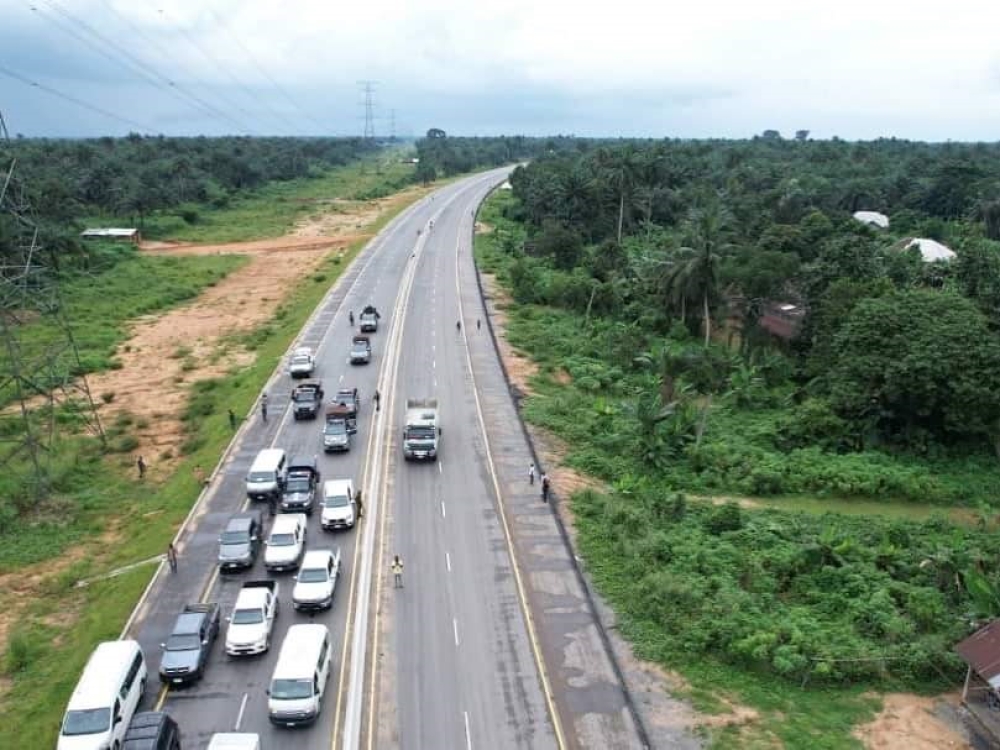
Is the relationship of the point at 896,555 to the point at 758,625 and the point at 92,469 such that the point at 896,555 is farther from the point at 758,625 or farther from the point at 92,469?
the point at 92,469

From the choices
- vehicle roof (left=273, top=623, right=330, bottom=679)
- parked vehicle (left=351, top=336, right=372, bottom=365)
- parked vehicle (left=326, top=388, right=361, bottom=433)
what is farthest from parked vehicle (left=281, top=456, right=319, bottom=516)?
parked vehicle (left=351, top=336, right=372, bottom=365)

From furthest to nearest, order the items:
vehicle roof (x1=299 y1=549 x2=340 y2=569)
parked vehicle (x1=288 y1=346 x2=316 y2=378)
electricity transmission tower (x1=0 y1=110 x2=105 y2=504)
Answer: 1. parked vehicle (x1=288 y1=346 x2=316 y2=378)
2. electricity transmission tower (x1=0 y1=110 x2=105 y2=504)
3. vehicle roof (x1=299 y1=549 x2=340 y2=569)

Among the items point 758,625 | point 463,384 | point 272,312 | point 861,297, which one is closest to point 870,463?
point 861,297

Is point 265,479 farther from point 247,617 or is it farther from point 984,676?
point 984,676

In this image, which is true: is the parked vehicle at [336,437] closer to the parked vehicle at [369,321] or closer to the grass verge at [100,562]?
the grass verge at [100,562]

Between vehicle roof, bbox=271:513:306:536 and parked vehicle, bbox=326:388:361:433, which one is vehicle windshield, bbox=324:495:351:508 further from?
parked vehicle, bbox=326:388:361:433

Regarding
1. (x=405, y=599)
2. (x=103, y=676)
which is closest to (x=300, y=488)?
(x=405, y=599)
